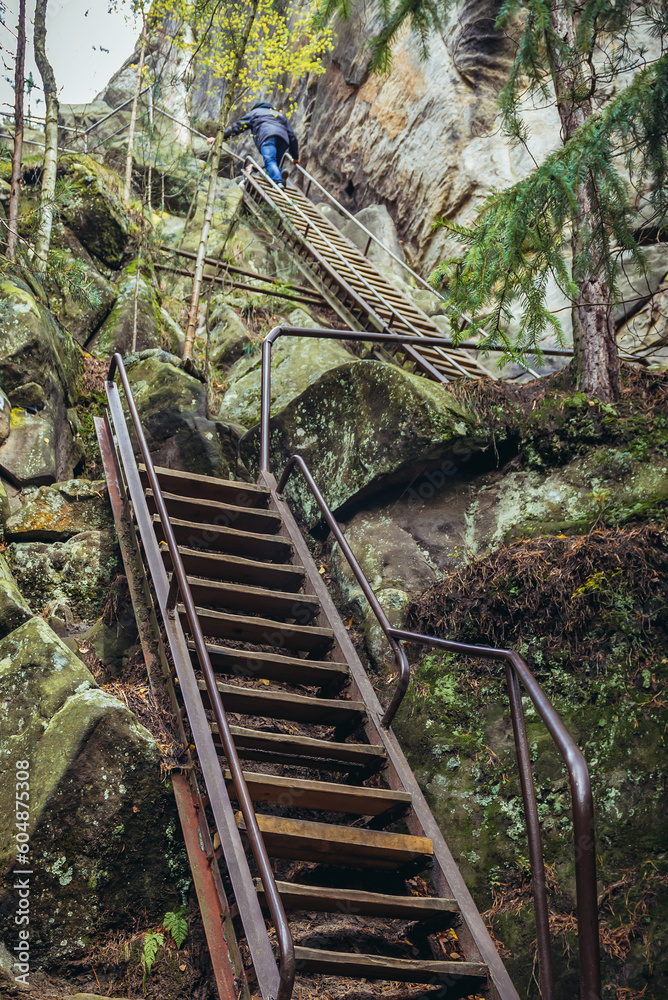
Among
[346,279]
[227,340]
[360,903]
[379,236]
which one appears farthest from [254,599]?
[379,236]

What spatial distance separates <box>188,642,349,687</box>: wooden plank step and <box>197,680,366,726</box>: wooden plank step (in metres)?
0.16

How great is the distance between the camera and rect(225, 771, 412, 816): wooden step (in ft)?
10.2

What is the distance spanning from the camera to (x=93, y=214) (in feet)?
31.6

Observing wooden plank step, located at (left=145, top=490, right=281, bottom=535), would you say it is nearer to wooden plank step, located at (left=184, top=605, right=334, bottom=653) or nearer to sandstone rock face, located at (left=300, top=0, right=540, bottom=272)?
wooden plank step, located at (left=184, top=605, right=334, bottom=653)

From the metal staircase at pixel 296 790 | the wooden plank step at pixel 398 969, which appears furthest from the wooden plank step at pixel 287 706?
the wooden plank step at pixel 398 969

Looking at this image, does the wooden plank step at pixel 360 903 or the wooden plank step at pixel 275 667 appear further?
the wooden plank step at pixel 275 667

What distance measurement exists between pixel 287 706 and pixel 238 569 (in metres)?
1.19

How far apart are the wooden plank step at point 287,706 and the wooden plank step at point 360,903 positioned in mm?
908

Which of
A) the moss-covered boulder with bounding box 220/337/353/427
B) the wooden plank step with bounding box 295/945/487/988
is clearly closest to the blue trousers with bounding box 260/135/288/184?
the moss-covered boulder with bounding box 220/337/353/427

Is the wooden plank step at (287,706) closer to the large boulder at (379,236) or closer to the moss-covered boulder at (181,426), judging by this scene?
the moss-covered boulder at (181,426)

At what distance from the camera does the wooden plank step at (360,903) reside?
9.27 feet

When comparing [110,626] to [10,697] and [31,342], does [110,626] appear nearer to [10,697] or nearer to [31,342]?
[10,697]

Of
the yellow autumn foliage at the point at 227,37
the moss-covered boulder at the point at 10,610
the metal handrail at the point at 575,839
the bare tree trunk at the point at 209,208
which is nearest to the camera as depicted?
the metal handrail at the point at 575,839

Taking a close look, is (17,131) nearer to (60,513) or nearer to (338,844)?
(60,513)
